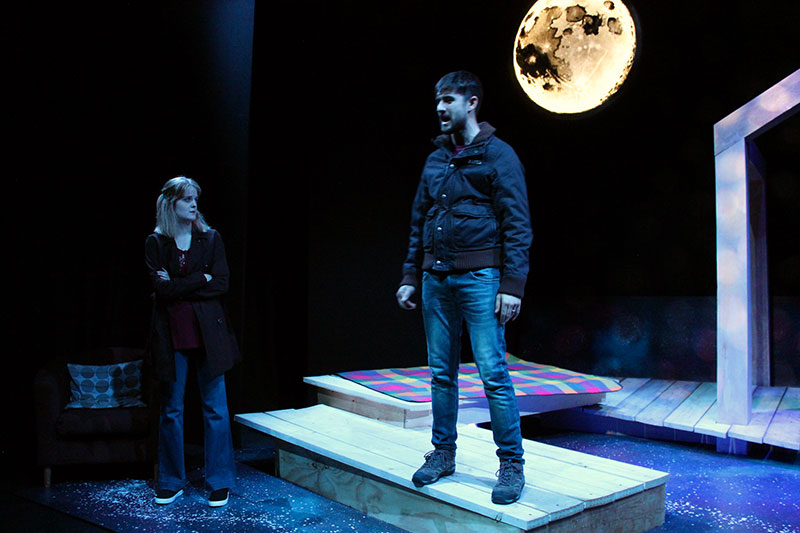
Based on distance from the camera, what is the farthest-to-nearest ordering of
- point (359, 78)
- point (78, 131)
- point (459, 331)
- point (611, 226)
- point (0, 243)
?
point (611, 226), point (359, 78), point (78, 131), point (0, 243), point (459, 331)

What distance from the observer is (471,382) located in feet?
14.8

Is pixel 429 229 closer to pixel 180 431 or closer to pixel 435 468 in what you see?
pixel 435 468

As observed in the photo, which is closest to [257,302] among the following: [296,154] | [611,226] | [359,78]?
[296,154]

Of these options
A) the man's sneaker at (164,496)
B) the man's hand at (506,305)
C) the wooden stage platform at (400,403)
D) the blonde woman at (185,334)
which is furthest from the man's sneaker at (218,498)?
the man's hand at (506,305)

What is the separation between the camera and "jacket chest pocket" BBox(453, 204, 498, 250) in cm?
248

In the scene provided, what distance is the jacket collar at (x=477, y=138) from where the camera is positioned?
2.56 meters

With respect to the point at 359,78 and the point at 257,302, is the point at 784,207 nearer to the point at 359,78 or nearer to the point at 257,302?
the point at 359,78

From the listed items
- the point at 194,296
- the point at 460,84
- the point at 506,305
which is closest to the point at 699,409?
the point at 506,305

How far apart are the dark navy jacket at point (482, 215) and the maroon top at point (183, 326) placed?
4.12 ft

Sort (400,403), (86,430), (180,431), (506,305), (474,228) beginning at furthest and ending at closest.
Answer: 1. (400,403)
2. (86,430)
3. (180,431)
4. (474,228)
5. (506,305)

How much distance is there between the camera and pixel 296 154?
15.6 ft

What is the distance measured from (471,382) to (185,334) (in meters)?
2.12

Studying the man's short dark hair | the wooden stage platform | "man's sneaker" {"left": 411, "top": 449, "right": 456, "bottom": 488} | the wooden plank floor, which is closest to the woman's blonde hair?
the man's short dark hair

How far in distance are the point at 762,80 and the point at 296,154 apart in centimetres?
379
